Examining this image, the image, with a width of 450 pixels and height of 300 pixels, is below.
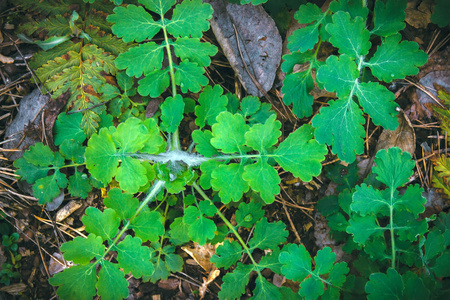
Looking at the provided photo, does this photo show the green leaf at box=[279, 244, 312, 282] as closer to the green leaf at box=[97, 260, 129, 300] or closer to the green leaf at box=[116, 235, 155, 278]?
the green leaf at box=[116, 235, 155, 278]

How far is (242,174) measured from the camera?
7.07 ft

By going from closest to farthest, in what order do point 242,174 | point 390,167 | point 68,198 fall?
1. point 242,174
2. point 390,167
3. point 68,198

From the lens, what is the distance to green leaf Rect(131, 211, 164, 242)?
231cm

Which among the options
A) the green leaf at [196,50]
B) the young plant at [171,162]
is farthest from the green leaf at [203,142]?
the green leaf at [196,50]

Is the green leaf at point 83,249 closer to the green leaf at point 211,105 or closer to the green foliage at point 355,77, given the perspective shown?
the green leaf at point 211,105

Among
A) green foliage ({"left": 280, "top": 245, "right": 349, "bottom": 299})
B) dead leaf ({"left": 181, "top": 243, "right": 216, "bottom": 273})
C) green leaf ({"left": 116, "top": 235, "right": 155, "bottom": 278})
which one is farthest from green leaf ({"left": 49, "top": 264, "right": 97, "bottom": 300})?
green foliage ({"left": 280, "top": 245, "right": 349, "bottom": 299})

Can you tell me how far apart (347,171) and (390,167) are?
1.70 feet

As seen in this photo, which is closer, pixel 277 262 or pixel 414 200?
pixel 414 200

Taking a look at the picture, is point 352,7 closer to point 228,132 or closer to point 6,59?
point 228,132

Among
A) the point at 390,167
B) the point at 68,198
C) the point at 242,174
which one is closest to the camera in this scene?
the point at 242,174

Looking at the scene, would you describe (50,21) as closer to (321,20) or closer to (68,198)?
(68,198)

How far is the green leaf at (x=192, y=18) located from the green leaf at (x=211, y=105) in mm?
443

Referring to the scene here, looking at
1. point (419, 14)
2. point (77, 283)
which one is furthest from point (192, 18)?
point (77, 283)

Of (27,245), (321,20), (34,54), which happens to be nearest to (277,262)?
(321,20)
